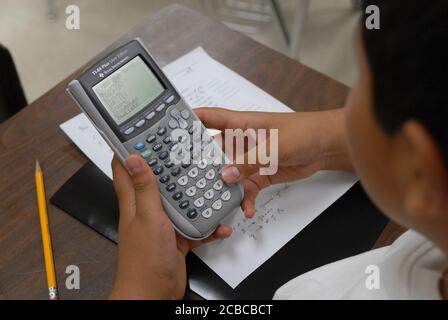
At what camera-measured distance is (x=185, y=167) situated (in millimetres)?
501

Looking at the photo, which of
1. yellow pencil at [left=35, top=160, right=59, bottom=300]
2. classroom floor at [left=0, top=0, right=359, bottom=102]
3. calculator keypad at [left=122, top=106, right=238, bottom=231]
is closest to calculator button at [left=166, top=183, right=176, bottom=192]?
calculator keypad at [left=122, top=106, right=238, bottom=231]

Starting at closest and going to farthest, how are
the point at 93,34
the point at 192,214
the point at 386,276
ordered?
the point at 386,276 → the point at 192,214 → the point at 93,34

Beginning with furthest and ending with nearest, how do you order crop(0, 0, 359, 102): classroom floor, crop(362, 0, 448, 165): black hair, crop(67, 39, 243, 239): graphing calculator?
1. crop(0, 0, 359, 102): classroom floor
2. crop(67, 39, 243, 239): graphing calculator
3. crop(362, 0, 448, 165): black hair

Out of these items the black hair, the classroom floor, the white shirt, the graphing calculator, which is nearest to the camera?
the black hair

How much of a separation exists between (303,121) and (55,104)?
1.00 ft

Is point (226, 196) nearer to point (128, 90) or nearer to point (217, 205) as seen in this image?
point (217, 205)

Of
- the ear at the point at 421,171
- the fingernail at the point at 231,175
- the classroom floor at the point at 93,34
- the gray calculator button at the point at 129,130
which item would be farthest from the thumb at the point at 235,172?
the classroom floor at the point at 93,34

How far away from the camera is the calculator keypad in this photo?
1.59ft

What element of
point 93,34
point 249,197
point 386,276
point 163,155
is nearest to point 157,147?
point 163,155

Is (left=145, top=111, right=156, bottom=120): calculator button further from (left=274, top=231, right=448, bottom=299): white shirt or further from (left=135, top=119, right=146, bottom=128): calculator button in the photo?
(left=274, top=231, right=448, bottom=299): white shirt

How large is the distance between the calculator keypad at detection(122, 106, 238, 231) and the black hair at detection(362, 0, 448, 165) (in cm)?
27

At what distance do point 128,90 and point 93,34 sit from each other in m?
0.97

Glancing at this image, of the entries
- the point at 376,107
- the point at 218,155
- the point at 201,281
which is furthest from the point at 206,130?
the point at 376,107

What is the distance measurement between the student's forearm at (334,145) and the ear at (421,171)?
268 millimetres
